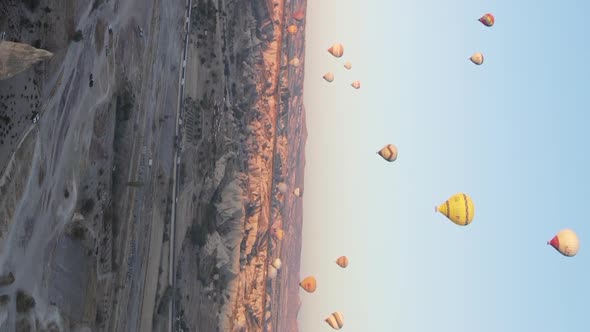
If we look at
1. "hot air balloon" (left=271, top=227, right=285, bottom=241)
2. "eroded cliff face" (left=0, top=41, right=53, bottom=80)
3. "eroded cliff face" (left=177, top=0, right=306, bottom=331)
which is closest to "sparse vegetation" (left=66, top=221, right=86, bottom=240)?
"eroded cliff face" (left=0, top=41, right=53, bottom=80)

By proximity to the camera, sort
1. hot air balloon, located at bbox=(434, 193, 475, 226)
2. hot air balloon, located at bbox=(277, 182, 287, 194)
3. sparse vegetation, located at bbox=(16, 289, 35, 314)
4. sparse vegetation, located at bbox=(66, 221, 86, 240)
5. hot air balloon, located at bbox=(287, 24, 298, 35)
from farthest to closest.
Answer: hot air balloon, located at bbox=(287, 24, 298, 35)
hot air balloon, located at bbox=(277, 182, 287, 194)
hot air balloon, located at bbox=(434, 193, 475, 226)
sparse vegetation, located at bbox=(66, 221, 86, 240)
sparse vegetation, located at bbox=(16, 289, 35, 314)

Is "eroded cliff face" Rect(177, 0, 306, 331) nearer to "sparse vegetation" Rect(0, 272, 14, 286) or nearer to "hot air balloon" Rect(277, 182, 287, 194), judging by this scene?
"hot air balloon" Rect(277, 182, 287, 194)

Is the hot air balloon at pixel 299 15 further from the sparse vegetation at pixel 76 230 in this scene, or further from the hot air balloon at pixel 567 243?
the sparse vegetation at pixel 76 230

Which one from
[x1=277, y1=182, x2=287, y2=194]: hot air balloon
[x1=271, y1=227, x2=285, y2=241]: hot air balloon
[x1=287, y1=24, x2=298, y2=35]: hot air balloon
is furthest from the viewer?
[x1=287, y1=24, x2=298, y2=35]: hot air balloon

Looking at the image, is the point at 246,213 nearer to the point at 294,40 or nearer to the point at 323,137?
the point at 294,40

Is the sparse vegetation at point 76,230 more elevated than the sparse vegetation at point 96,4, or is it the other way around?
the sparse vegetation at point 96,4

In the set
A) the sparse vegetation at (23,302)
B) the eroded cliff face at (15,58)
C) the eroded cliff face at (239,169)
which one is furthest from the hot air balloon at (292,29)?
the sparse vegetation at (23,302)

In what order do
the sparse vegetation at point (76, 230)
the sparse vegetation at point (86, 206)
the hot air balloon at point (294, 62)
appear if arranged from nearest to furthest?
1. the sparse vegetation at point (76, 230)
2. the sparse vegetation at point (86, 206)
3. the hot air balloon at point (294, 62)

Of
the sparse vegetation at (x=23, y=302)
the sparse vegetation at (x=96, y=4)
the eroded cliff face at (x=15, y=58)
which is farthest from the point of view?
the sparse vegetation at (x=96, y=4)
